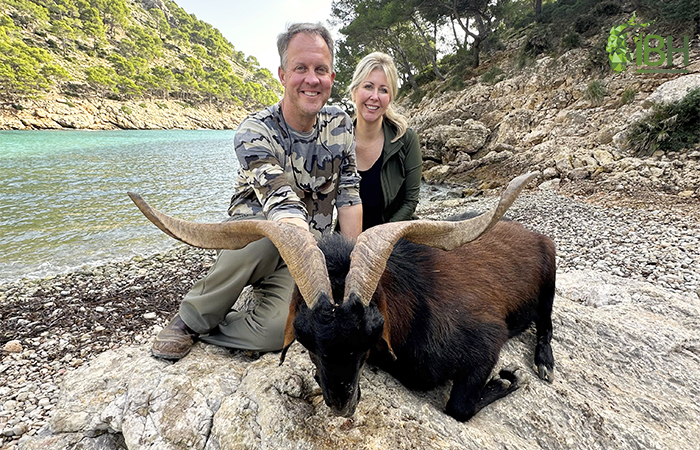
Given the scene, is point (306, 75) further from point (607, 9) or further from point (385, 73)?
point (607, 9)

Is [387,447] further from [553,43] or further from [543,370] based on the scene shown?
[553,43]

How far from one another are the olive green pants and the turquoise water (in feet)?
22.2

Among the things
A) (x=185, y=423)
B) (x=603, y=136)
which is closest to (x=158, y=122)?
(x=603, y=136)

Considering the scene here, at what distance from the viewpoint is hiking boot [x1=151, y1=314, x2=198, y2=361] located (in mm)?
2750

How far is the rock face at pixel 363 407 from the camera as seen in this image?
2.14 m

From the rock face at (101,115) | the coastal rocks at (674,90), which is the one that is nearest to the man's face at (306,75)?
the coastal rocks at (674,90)

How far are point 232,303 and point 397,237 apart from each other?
1.63 meters

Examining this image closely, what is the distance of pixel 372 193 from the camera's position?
493 centimetres

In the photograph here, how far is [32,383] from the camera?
3672mm

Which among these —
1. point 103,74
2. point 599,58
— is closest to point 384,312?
point 599,58

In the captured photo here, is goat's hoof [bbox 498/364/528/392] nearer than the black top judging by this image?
Yes

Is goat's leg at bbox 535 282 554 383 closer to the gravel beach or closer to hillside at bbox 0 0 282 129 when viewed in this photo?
the gravel beach

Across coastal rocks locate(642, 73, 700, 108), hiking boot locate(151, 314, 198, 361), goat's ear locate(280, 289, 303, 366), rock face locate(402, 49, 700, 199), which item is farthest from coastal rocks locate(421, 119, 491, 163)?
goat's ear locate(280, 289, 303, 366)

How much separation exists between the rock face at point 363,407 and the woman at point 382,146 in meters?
2.52
